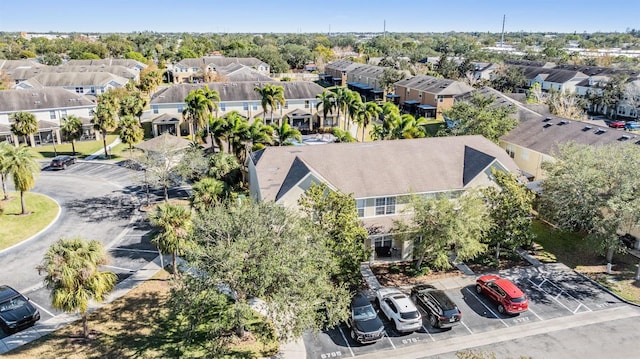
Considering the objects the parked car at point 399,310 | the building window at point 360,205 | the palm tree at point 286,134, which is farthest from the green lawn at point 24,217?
the parked car at point 399,310

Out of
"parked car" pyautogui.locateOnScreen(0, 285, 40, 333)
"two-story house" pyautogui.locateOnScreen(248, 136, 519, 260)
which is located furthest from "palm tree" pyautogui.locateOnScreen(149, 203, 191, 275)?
"parked car" pyautogui.locateOnScreen(0, 285, 40, 333)

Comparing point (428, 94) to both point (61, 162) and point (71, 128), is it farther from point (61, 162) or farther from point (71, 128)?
point (61, 162)

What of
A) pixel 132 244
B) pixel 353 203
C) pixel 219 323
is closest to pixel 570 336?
pixel 353 203

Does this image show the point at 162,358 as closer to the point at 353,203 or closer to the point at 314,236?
the point at 314,236

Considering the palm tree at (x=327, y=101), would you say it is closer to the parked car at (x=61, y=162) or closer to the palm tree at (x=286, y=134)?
the palm tree at (x=286, y=134)

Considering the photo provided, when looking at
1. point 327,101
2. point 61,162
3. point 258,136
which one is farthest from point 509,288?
point 61,162

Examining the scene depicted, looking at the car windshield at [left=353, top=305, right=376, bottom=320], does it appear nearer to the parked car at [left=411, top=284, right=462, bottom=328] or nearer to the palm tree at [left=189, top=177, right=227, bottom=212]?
the parked car at [left=411, top=284, right=462, bottom=328]
